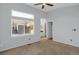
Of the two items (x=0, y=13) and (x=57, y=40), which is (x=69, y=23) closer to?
(x=57, y=40)

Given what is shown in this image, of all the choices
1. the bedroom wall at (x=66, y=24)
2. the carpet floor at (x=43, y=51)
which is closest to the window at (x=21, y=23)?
the carpet floor at (x=43, y=51)

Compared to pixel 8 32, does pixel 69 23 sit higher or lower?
higher

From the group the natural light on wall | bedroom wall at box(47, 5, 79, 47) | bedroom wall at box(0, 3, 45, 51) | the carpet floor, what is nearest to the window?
the natural light on wall

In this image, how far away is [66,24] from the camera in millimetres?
6762

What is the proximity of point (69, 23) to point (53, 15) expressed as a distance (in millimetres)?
2107

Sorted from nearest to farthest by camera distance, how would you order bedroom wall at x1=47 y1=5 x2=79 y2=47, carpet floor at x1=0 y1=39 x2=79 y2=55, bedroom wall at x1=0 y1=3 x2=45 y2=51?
carpet floor at x1=0 y1=39 x2=79 y2=55 → bedroom wall at x1=0 y1=3 x2=45 y2=51 → bedroom wall at x1=47 y1=5 x2=79 y2=47

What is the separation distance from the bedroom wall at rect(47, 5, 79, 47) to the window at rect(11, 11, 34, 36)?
2191 millimetres

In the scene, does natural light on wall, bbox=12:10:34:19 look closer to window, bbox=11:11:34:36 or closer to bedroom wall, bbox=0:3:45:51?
window, bbox=11:11:34:36

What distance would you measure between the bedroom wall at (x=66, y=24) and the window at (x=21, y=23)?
2.19 metres

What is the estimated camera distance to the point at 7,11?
16.2 feet

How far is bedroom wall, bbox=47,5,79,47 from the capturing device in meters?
6.01

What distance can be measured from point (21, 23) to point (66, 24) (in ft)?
11.0

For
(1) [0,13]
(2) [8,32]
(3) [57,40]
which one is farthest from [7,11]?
(3) [57,40]

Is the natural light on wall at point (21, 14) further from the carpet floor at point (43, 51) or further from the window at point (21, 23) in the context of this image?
the carpet floor at point (43, 51)
